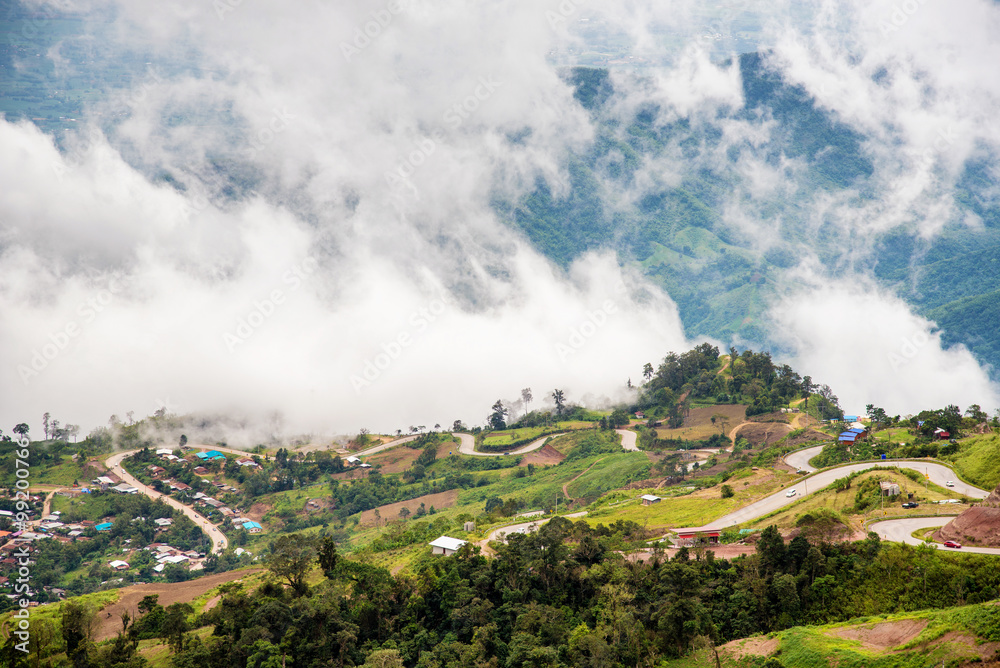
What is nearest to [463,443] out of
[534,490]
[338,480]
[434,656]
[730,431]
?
[338,480]

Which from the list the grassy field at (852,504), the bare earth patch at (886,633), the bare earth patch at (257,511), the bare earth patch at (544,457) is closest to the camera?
the bare earth patch at (886,633)

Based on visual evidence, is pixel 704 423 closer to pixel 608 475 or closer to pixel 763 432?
pixel 763 432

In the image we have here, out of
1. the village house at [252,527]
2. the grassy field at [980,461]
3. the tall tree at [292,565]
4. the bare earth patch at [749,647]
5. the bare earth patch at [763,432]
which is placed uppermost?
the bare earth patch at [763,432]

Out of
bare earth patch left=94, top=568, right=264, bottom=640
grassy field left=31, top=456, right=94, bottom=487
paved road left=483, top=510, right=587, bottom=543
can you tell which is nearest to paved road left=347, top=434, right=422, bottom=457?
grassy field left=31, top=456, right=94, bottom=487

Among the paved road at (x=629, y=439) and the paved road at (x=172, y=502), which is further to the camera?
the paved road at (x=629, y=439)

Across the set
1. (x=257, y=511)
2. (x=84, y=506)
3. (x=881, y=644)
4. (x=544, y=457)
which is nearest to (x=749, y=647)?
(x=881, y=644)

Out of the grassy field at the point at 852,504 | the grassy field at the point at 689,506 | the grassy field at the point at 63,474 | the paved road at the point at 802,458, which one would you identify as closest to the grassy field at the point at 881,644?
the grassy field at the point at 852,504

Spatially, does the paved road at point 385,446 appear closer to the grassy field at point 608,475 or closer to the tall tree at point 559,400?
the tall tree at point 559,400
